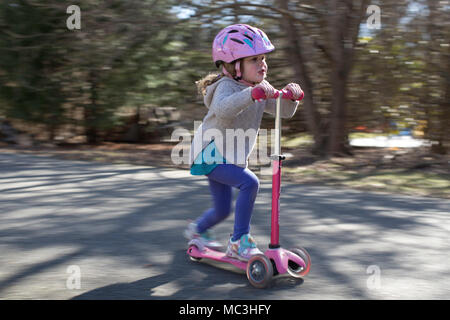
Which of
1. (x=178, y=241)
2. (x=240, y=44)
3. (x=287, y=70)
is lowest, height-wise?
(x=178, y=241)

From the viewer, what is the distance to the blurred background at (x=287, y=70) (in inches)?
369

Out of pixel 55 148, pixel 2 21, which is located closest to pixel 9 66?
pixel 2 21

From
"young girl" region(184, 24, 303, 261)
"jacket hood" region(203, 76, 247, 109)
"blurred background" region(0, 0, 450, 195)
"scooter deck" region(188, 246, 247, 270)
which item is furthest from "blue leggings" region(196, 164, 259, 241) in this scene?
"blurred background" region(0, 0, 450, 195)

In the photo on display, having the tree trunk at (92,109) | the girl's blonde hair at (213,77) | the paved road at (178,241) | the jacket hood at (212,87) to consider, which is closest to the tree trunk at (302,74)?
the paved road at (178,241)

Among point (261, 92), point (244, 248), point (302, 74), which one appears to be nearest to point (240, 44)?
point (261, 92)

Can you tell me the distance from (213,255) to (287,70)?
283 inches

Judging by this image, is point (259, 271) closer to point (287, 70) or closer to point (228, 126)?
point (228, 126)

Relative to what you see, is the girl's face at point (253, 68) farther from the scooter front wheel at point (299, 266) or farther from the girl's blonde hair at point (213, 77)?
the scooter front wheel at point (299, 266)

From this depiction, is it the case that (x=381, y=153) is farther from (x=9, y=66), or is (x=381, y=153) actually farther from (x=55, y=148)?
(x=9, y=66)

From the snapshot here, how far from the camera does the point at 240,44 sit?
3.68m

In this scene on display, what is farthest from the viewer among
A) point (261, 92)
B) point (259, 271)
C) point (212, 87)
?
point (212, 87)

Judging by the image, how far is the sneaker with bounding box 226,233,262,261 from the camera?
12.2ft

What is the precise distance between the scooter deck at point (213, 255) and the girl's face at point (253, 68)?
1.25m

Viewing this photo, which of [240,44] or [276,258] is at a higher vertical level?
[240,44]
